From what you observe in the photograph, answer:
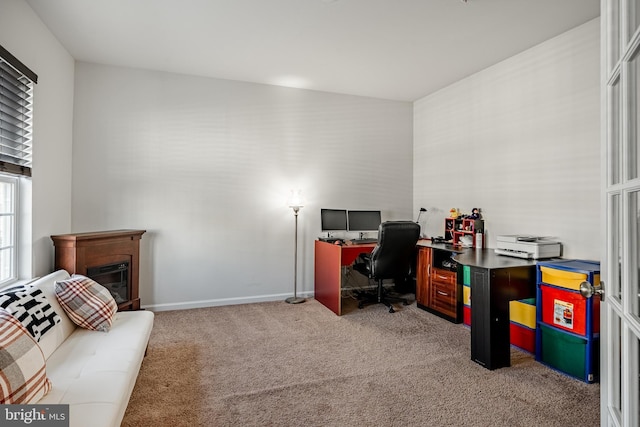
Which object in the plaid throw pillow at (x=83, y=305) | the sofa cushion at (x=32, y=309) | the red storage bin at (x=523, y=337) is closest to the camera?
the sofa cushion at (x=32, y=309)

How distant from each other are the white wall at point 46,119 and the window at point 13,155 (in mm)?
83

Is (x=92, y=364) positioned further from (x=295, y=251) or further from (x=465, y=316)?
(x=465, y=316)

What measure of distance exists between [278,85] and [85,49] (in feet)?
6.46

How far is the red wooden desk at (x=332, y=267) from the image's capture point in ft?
12.4

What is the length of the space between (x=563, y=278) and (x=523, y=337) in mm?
676

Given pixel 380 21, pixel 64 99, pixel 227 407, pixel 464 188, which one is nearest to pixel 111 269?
pixel 64 99

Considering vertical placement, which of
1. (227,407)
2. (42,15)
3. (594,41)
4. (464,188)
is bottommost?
(227,407)

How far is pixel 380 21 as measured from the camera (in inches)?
112

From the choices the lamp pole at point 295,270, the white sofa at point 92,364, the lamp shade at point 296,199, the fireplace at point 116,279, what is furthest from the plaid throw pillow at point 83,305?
the lamp shade at point 296,199

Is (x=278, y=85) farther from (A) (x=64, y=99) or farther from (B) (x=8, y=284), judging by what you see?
(B) (x=8, y=284)

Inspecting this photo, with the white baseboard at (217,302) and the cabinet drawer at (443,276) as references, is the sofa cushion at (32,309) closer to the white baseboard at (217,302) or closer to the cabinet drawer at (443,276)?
the white baseboard at (217,302)

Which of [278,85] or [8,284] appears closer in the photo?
[8,284]

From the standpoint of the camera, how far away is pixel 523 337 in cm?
285

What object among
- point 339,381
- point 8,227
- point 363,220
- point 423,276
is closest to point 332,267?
point 363,220
